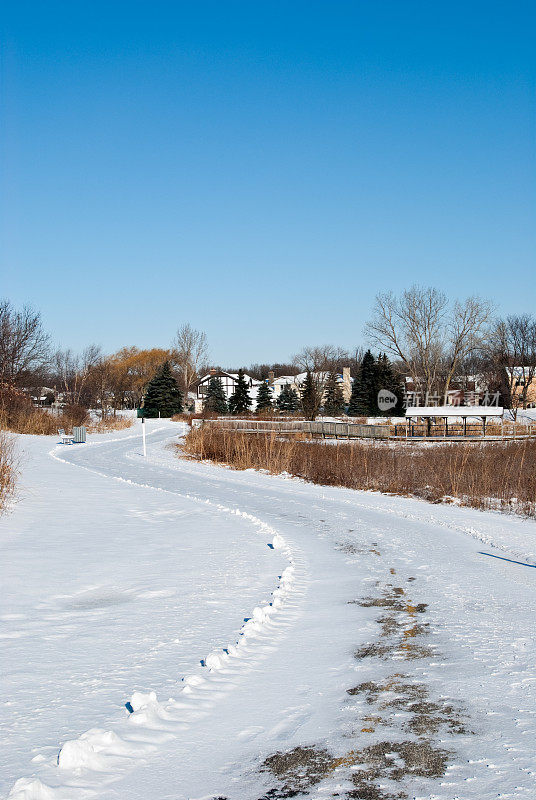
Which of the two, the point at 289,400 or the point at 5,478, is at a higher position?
the point at 289,400

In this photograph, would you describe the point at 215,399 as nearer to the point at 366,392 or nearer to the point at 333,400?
the point at 333,400

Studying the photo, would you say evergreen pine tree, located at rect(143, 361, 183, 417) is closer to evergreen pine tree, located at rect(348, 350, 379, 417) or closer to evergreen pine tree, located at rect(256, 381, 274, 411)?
evergreen pine tree, located at rect(256, 381, 274, 411)

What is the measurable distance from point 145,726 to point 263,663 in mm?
1307

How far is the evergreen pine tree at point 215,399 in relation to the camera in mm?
88938

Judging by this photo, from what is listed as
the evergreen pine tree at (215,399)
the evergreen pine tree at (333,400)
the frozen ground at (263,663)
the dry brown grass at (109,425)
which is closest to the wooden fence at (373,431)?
the dry brown grass at (109,425)

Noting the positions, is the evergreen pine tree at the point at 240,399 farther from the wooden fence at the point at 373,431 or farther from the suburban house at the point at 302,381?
the wooden fence at the point at 373,431

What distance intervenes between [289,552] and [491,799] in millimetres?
6645

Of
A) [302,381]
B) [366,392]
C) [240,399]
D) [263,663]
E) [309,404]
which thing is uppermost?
[302,381]

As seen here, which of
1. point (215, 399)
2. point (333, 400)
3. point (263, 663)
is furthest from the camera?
point (215, 399)

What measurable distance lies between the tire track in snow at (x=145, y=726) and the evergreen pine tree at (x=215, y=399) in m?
81.6

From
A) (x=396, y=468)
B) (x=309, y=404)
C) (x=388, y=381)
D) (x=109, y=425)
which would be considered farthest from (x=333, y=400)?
(x=396, y=468)

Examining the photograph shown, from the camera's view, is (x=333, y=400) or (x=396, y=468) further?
(x=333, y=400)

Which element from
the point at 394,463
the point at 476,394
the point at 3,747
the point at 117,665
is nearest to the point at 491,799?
the point at 3,747

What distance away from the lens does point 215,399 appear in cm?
9006
